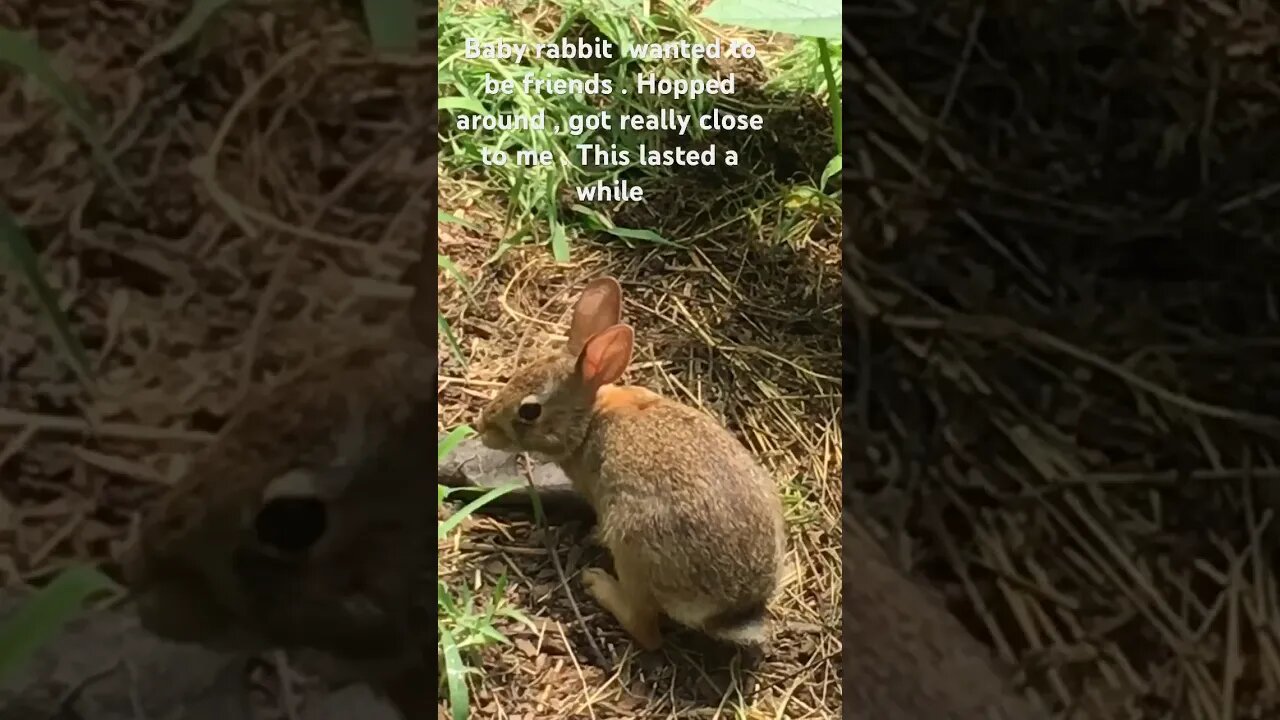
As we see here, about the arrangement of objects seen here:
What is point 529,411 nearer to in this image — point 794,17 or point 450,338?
point 450,338

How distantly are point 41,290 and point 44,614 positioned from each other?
22 cm

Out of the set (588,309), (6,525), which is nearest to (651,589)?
(588,309)

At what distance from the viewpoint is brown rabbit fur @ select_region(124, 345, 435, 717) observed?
2.22 ft

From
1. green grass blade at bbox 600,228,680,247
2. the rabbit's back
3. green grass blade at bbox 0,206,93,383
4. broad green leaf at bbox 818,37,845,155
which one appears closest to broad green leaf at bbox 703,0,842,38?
broad green leaf at bbox 818,37,845,155

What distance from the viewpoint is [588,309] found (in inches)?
27.0

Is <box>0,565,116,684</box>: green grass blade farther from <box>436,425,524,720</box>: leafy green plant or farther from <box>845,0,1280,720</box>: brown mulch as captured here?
<box>845,0,1280,720</box>: brown mulch

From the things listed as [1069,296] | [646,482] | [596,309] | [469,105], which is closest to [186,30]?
[469,105]

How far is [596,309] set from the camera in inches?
27.0

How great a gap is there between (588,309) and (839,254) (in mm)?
180

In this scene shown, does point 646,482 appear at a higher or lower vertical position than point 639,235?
lower

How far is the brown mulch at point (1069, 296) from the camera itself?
26.8 inches

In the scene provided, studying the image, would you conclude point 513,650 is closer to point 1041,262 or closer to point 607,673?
point 607,673

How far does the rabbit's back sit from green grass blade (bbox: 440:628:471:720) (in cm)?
13

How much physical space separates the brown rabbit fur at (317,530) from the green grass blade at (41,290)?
4.3 inches
